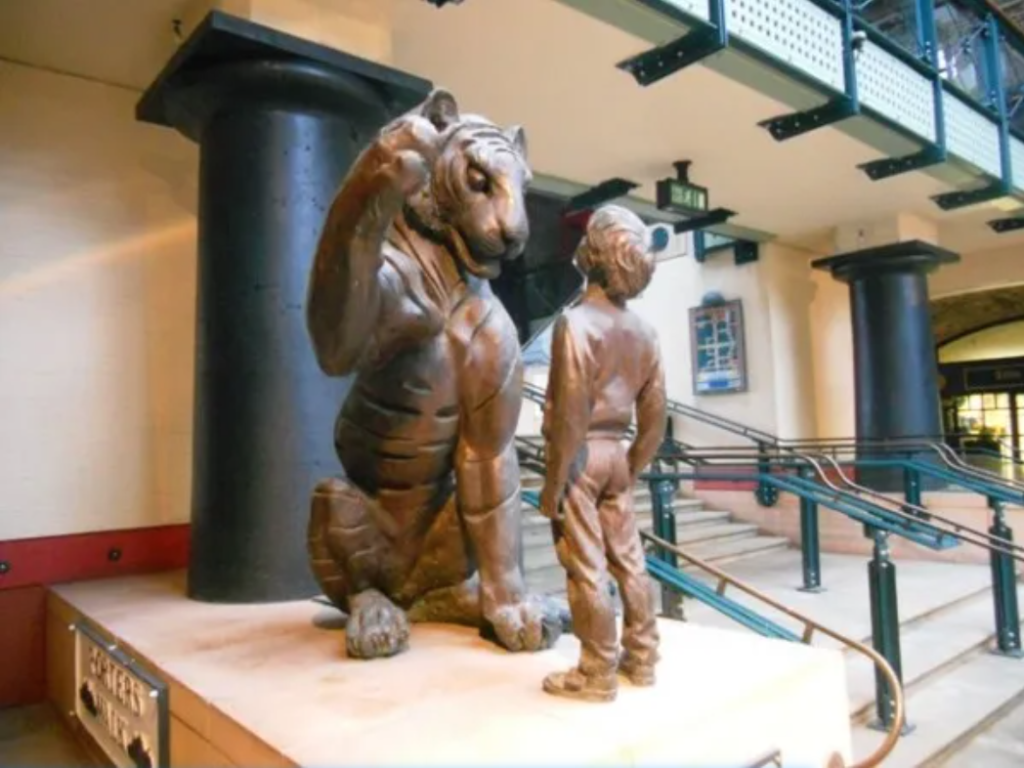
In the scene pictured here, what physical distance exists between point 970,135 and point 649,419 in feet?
19.4

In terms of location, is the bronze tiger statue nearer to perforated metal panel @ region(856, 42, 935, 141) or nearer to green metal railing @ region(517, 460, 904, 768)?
green metal railing @ region(517, 460, 904, 768)

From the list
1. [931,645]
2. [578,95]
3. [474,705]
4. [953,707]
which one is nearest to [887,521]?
[953,707]

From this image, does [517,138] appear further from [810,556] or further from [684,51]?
[810,556]

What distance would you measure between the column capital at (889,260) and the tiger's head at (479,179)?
6.51 meters

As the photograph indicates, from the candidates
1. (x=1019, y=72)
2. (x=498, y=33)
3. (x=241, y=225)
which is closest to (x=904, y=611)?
(x=498, y=33)

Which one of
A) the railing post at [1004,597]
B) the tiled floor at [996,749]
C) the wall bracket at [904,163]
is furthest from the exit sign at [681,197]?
the tiled floor at [996,749]

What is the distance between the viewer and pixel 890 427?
7219 mm

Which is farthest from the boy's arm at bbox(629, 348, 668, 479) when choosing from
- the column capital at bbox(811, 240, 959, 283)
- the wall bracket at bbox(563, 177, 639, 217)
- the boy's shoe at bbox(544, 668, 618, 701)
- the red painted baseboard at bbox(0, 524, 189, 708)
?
the column capital at bbox(811, 240, 959, 283)

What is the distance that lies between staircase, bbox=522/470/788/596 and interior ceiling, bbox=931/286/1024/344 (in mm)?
6365

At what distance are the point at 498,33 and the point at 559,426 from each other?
2942 mm

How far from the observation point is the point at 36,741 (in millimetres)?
2479

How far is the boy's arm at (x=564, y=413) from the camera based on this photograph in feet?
4.65

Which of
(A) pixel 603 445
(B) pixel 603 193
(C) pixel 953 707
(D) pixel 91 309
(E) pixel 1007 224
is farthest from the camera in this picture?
(E) pixel 1007 224

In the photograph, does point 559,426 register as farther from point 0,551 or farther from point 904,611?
point 904,611
